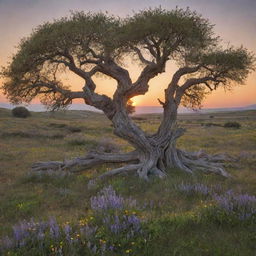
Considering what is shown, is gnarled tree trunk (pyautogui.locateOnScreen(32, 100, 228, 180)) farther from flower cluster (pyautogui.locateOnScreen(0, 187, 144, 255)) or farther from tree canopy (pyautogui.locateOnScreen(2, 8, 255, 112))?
flower cluster (pyautogui.locateOnScreen(0, 187, 144, 255))

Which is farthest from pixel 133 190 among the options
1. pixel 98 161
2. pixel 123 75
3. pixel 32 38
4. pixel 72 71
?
pixel 32 38

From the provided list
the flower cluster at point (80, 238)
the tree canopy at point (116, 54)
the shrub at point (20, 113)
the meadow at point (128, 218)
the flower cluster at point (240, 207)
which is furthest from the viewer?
the shrub at point (20, 113)

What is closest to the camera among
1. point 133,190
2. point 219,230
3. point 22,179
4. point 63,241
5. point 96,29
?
point 63,241

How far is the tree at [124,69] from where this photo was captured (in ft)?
47.3

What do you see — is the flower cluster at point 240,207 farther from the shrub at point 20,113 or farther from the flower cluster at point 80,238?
the shrub at point 20,113

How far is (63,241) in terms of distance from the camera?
5.55m

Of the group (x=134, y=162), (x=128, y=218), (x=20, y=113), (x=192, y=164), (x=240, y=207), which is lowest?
(x=192, y=164)

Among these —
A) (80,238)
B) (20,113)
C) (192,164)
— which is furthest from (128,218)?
(20,113)

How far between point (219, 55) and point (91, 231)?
43.2 ft

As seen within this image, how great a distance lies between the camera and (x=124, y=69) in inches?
599

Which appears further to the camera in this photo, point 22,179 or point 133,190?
point 22,179

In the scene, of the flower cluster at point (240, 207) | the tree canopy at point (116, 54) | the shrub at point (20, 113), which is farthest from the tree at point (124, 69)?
the shrub at point (20, 113)

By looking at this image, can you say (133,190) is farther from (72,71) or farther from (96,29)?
(96,29)

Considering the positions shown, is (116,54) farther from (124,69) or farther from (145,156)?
(145,156)
